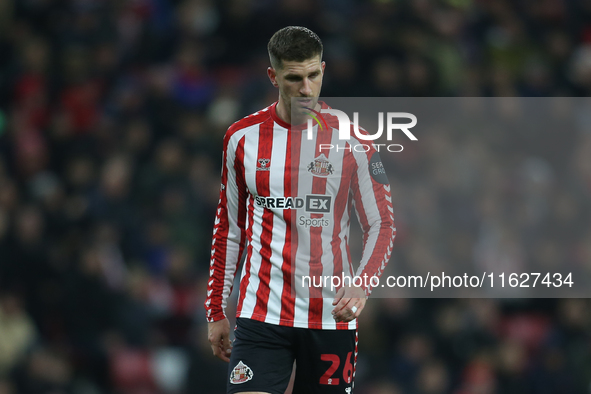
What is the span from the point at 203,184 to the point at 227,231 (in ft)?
11.7

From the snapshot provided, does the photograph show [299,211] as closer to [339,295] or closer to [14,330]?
[339,295]

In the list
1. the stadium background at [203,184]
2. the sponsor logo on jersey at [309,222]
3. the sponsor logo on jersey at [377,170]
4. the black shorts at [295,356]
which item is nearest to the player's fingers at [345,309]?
the black shorts at [295,356]


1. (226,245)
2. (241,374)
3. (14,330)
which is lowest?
(241,374)

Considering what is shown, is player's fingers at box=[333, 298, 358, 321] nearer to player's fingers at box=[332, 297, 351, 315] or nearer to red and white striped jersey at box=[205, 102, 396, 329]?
player's fingers at box=[332, 297, 351, 315]

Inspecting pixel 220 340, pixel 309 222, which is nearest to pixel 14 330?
pixel 220 340

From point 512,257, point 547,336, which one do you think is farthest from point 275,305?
point 547,336

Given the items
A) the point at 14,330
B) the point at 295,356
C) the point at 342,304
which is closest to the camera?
the point at 342,304

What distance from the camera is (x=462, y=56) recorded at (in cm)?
786

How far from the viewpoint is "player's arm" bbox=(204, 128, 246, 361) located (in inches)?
145

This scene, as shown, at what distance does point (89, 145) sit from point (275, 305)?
4940mm

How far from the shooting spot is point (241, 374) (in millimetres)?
3426

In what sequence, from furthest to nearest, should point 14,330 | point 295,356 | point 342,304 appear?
1. point 14,330
2. point 295,356
3. point 342,304

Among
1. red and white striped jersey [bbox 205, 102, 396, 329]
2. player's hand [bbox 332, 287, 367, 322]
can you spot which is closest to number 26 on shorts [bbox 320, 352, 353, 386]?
red and white striped jersey [bbox 205, 102, 396, 329]

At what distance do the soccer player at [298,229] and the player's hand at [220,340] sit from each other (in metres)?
0.03
